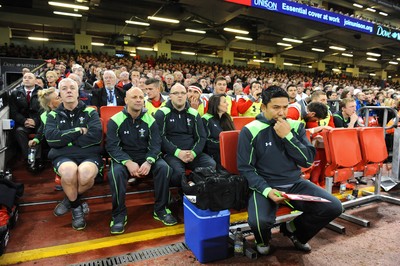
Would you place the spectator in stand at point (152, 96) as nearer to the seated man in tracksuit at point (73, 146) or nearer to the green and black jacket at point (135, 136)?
the green and black jacket at point (135, 136)

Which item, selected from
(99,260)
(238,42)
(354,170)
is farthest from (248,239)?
(238,42)

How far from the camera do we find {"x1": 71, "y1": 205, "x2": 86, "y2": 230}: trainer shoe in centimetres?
264

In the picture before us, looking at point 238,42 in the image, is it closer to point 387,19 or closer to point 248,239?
point 387,19

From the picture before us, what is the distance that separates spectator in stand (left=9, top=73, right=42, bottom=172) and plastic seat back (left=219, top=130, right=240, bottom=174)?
10.1ft

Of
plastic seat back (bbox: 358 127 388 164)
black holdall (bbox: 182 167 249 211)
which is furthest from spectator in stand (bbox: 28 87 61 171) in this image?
plastic seat back (bbox: 358 127 388 164)

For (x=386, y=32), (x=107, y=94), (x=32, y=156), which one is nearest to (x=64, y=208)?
(x=32, y=156)

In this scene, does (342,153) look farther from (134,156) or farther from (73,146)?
(73,146)

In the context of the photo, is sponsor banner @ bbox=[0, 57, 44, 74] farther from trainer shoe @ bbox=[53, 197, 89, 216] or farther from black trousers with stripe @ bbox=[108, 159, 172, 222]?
black trousers with stripe @ bbox=[108, 159, 172, 222]

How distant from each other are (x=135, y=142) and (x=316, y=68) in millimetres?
28391

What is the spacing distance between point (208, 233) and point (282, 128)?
1.01 metres

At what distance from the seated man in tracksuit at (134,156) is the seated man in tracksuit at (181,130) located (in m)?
0.20

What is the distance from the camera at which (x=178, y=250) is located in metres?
2.32

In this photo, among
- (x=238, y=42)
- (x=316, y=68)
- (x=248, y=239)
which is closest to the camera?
(x=248, y=239)

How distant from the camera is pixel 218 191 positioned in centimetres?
210
